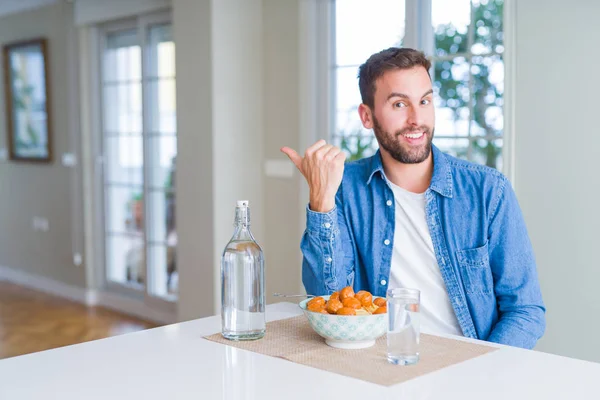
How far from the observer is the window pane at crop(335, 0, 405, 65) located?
371 cm

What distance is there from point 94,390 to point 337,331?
0.48 m

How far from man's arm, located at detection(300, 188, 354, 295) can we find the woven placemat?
234 millimetres

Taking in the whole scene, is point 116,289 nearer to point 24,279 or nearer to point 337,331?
point 24,279

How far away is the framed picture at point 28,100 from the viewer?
609 cm

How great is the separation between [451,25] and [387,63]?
1.51 meters

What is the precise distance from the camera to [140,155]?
5379 mm

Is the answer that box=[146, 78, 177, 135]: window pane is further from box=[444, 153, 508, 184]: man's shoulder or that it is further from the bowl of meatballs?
the bowl of meatballs

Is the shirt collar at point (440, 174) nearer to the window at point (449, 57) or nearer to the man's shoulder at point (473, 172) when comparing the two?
the man's shoulder at point (473, 172)

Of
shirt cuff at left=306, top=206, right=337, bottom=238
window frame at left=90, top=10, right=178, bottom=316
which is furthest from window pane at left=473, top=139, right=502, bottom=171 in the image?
window frame at left=90, top=10, right=178, bottom=316

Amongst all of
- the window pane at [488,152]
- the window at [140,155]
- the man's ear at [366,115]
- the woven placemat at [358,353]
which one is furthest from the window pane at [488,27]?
the window at [140,155]

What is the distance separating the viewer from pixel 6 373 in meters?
1.41

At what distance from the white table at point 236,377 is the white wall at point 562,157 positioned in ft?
5.11

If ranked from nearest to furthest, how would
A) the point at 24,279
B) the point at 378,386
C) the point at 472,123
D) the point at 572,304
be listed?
the point at 378,386, the point at 572,304, the point at 472,123, the point at 24,279

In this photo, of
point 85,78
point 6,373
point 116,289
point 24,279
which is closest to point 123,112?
point 85,78
